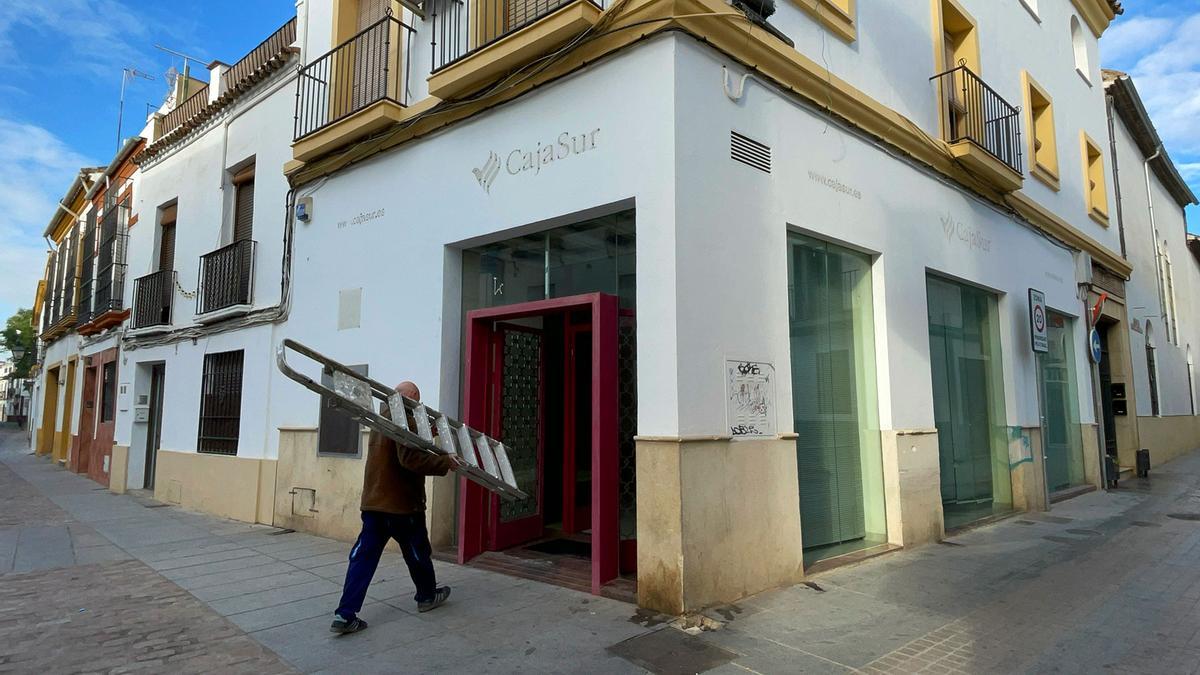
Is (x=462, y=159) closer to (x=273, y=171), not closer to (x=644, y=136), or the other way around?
(x=644, y=136)

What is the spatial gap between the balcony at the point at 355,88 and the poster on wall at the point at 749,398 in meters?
4.74

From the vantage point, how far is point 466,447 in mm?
4324

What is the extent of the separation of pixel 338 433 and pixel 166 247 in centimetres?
817

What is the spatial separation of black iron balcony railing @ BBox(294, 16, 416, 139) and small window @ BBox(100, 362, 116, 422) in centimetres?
868

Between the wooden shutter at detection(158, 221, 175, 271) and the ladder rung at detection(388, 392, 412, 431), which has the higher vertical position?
the wooden shutter at detection(158, 221, 175, 271)

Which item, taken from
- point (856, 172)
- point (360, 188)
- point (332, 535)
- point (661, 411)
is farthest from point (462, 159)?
point (332, 535)

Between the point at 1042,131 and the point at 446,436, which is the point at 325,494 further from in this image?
the point at 1042,131

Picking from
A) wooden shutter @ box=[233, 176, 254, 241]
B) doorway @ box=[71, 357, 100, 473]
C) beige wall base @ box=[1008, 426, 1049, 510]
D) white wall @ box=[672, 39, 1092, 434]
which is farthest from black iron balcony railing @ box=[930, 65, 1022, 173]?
doorway @ box=[71, 357, 100, 473]

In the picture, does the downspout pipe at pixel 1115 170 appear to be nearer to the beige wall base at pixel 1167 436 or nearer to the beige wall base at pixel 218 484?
the beige wall base at pixel 1167 436

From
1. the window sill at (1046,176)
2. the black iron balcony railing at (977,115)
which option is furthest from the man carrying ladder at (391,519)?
the window sill at (1046,176)

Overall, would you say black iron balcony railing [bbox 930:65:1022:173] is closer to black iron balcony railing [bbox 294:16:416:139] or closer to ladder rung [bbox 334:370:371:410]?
black iron balcony railing [bbox 294:16:416:139]

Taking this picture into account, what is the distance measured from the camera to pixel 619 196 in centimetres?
529

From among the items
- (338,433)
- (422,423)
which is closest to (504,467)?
(422,423)

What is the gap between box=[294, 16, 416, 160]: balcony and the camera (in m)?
7.58
